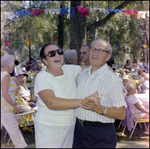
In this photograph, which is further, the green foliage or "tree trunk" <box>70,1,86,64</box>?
the green foliage

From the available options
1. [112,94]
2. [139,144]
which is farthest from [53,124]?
[139,144]

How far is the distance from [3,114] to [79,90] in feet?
7.37

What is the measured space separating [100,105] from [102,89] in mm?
210

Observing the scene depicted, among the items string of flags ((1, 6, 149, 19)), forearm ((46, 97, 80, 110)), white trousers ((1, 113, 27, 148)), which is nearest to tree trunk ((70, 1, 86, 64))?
string of flags ((1, 6, 149, 19))

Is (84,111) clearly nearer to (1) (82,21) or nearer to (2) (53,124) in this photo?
(2) (53,124)

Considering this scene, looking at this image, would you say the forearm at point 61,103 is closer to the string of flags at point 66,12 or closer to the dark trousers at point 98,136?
the dark trousers at point 98,136

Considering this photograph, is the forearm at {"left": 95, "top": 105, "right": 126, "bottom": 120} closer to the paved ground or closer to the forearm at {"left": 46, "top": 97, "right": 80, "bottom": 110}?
the forearm at {"left": 46, "top": 97, "right": 80, "bottom": 110}

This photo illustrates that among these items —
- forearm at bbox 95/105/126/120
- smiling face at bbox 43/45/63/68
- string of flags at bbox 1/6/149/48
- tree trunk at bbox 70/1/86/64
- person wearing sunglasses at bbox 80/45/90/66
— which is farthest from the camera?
string of flags at bbox 1/6/149/48

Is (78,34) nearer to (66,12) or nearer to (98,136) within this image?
(66,12)

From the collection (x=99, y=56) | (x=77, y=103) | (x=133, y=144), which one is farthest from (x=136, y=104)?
(x=77, y=103)

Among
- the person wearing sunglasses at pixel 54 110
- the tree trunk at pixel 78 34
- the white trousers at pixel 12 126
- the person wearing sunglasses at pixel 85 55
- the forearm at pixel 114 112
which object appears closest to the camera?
the forearm at pixel 114 112

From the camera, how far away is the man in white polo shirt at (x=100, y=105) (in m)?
2.10

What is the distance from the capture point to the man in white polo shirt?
2098 millimetres

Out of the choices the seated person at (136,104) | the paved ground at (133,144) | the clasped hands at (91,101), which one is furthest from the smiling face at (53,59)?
the seated person at (136,104)
